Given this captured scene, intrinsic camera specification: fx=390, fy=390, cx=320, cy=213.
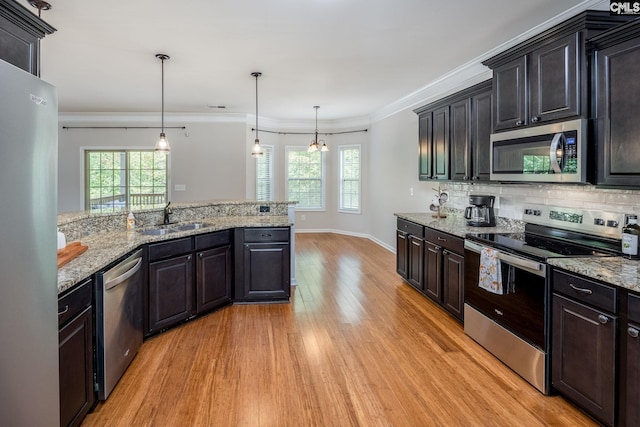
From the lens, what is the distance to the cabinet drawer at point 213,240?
12.2 feet

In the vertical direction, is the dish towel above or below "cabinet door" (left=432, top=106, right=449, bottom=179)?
below

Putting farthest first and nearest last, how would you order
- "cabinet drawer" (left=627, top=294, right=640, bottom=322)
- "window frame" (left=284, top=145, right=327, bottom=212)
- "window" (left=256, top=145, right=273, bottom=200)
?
"window frame" (left=284, top=145, right=327, bottom=212), "window" (left=256, top=145, right=273, bottom=200), "cabinet drawer" (left=627, top=294, right=640, bottom=322)

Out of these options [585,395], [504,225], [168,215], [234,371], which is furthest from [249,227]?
[585,395]

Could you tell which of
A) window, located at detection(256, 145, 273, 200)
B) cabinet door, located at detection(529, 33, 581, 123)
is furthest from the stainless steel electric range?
window, located at detection(256, 145, 273, 200)

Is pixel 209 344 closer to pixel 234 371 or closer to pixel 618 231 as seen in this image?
pixel 234 371

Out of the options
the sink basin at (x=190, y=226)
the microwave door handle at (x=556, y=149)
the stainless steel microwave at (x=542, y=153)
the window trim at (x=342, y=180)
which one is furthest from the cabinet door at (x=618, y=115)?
the window trim at (x=342, y=180)

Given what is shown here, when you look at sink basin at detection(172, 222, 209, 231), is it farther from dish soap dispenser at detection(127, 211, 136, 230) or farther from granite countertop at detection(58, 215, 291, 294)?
dish soap dispenser at detection(127, 211, 136, 230)

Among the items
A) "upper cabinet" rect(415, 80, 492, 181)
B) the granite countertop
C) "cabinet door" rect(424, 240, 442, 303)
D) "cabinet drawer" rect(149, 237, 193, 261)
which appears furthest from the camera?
"cabinet door" rect(424, 240, 442, 303)

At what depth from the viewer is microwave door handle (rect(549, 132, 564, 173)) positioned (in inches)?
105

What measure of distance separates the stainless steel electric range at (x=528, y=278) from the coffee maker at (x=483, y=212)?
1.70 ft

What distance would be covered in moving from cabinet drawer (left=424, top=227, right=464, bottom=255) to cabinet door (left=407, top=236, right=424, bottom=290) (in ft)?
0.67

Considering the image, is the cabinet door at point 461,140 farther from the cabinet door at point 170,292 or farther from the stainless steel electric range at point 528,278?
the cabinet door at point 170,292

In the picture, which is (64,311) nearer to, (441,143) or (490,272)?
(490,272)

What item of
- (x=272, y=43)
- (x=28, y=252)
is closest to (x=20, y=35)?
(x=28, y=252)
